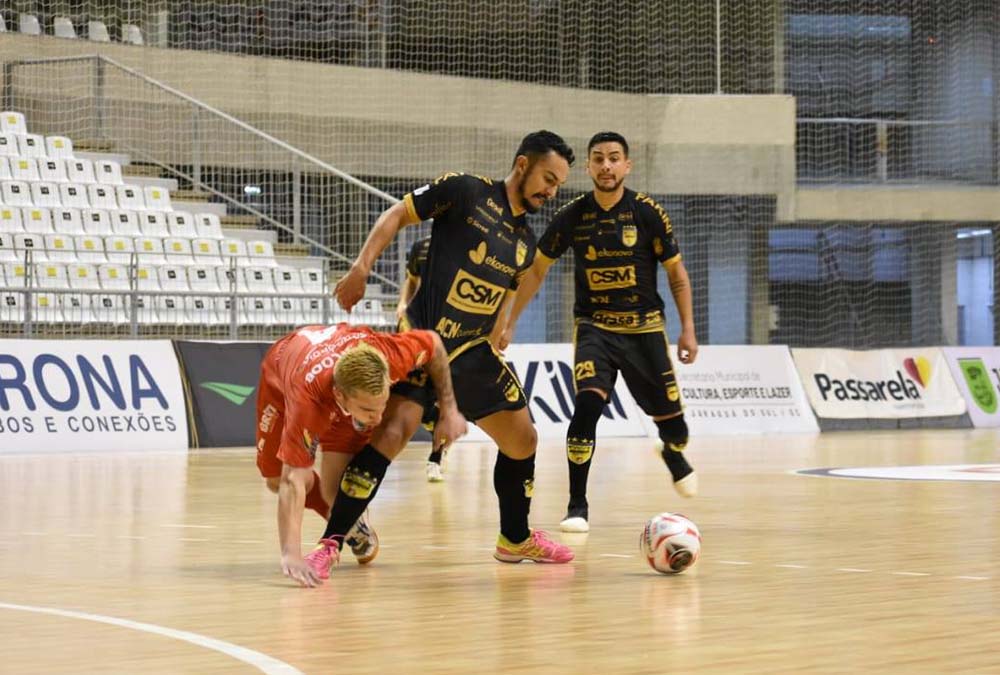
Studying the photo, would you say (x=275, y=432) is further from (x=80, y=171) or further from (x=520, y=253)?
(x=80, y=171)

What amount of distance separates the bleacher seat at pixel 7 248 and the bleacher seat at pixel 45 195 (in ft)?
3.67

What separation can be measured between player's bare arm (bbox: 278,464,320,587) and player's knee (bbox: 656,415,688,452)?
3.64m

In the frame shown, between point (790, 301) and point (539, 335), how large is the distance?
22.3ft

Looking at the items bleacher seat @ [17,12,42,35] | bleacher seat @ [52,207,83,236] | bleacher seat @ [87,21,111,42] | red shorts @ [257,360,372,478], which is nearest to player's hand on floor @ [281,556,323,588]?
red shorts @ [257,360,372,478]

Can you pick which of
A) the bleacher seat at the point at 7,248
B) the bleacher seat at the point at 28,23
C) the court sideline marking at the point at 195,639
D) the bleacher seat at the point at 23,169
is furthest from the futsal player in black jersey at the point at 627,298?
the bleacher seat at the point at 28,23

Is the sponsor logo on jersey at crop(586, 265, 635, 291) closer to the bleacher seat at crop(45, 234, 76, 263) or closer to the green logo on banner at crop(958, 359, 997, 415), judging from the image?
the bleacher seat at crop(45, 234, 76, 263)

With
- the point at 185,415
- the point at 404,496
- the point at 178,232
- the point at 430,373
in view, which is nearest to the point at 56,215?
the point at 178,232

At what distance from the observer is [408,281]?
11.8m

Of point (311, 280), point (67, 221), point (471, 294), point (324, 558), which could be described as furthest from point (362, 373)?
point (311, 280)

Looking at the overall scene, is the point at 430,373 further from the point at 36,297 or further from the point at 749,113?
the point at 749,113

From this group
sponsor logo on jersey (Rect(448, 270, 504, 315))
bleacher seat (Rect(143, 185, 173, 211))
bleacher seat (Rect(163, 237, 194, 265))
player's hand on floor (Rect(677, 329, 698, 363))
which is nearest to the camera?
sponsor logo on jersey (Rect(448, 270, 504, 315))

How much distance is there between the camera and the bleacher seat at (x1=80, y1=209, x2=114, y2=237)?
23109 mm

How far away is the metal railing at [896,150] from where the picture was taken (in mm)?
33250

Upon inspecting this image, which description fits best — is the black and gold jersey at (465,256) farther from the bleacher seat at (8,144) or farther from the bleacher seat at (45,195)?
the bleacher seat at (8,144)
